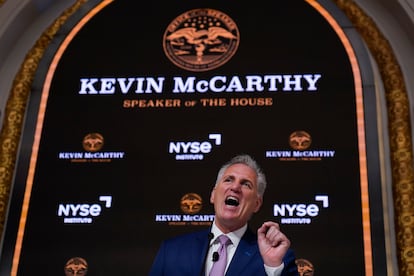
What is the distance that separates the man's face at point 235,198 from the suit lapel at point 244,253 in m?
0.08

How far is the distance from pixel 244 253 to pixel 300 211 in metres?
0.38

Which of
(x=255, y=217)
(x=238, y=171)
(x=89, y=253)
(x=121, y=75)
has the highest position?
(x=121, y=75)

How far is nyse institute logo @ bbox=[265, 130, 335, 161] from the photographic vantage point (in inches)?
→ 134

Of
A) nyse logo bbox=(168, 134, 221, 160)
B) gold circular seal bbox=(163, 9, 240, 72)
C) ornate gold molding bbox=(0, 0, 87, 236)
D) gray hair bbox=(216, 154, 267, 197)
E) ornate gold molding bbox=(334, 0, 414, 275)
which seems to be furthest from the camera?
gold circular seal bbox=(163, 9, 240, 72)

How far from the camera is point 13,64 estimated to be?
4.05 meters

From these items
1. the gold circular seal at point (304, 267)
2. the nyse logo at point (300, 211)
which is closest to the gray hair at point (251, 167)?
the nyse logo at point (300, 211)

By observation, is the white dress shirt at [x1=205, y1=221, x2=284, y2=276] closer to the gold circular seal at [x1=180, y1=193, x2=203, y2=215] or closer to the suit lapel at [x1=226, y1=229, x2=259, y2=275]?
the suit lapel at [x1=226, y1=229, x2=259, y2=275]

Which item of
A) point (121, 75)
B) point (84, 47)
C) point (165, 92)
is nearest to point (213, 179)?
point (165, 92)

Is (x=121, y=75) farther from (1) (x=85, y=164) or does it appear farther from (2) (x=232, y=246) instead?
(2) (x=232, y=246)

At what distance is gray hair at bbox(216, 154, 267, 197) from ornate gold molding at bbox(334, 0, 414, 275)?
0.69 meters

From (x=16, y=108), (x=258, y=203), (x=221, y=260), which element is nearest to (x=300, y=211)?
(x=258, y=203)

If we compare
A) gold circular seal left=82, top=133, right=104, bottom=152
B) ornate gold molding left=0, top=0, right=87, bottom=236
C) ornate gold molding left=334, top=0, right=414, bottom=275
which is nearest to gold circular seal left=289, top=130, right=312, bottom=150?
ornate gold molding left=334, top=0, right=414, bottom=275

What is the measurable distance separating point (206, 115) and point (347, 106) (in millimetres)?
784

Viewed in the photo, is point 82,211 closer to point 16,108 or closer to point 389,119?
point 16,108
